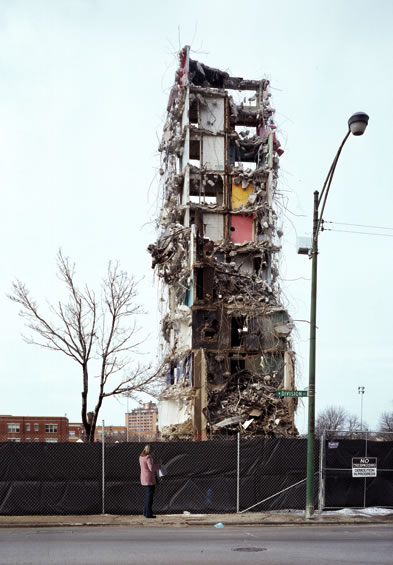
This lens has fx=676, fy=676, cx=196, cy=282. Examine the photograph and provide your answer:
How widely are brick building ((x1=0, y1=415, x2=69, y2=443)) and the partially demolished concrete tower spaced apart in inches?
2875

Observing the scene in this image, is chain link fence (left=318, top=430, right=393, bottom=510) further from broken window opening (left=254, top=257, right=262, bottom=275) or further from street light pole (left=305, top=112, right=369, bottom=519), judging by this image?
broken window opening (left=254, top=257, right=262, bottom=275)

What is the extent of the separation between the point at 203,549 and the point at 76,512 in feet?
20.0

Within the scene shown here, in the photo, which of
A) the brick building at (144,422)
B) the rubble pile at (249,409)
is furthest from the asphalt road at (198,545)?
the brick building at (144,422)

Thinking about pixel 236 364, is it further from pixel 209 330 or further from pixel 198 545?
pixel 198 545

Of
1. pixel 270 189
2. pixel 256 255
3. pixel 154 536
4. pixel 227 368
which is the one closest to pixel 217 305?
pixel 227 368

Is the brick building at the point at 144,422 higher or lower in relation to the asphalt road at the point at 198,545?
lower

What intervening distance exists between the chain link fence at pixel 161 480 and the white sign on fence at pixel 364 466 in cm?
134

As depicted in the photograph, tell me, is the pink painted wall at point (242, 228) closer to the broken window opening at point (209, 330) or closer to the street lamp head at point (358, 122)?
the broken window opening at point (209, 330)

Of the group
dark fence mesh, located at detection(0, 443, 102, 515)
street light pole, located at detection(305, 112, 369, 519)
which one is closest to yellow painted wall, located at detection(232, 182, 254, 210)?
street light pole, located at detection(305, 112, 369, 519)

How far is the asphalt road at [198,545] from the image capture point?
969 centimetres

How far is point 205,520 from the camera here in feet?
51.0

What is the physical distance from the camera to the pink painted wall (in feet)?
146

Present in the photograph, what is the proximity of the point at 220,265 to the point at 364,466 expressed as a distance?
21514 millimetres

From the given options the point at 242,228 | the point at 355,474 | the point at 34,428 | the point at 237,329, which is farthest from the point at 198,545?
the point at 34,428
